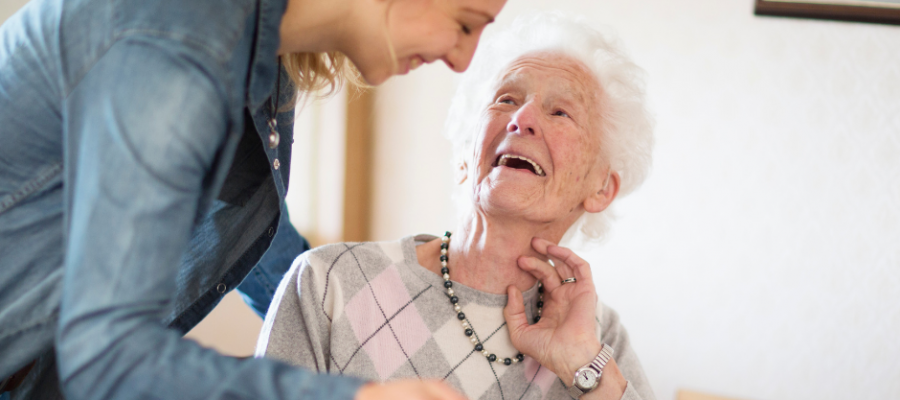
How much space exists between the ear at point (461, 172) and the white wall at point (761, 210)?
0.80 meters

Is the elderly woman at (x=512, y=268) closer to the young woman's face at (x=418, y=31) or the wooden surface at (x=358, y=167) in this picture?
the young woman's face at (x=418, y=31)

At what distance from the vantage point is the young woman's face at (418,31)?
702 millimetres

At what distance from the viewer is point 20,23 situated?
0.65 metres

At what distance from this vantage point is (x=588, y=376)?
3.74 ft

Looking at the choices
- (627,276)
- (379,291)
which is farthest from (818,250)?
(379,291)

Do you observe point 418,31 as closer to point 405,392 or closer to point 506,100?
point 405,392

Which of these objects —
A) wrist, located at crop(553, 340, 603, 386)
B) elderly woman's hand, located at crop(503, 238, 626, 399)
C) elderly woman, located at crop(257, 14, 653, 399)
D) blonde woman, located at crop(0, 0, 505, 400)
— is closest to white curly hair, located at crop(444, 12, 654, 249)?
elderly woman, located at crop(257, 14, 653, 399)

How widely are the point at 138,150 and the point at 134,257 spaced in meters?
0.09

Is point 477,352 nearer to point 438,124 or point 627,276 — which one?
point 627,276

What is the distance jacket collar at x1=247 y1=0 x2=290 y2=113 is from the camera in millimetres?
640

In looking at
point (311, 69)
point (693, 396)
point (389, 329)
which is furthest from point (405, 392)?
point (693, 396)

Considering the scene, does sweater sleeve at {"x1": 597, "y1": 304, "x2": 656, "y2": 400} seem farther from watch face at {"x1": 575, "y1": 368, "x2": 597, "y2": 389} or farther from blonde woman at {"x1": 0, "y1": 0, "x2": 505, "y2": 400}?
blonde woman at {"x1": 0, "y1": 0, "x2": 505, "y2": 400}

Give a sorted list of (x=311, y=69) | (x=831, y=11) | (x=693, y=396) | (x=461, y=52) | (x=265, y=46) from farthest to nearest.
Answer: (x=693, y=396), (x=831, y=11), (x=311, y=69), (x=461, y=52), (x=265, y=46)

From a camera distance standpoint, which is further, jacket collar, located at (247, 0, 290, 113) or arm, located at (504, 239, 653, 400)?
arm, located at (504, 239, 653, 400)
